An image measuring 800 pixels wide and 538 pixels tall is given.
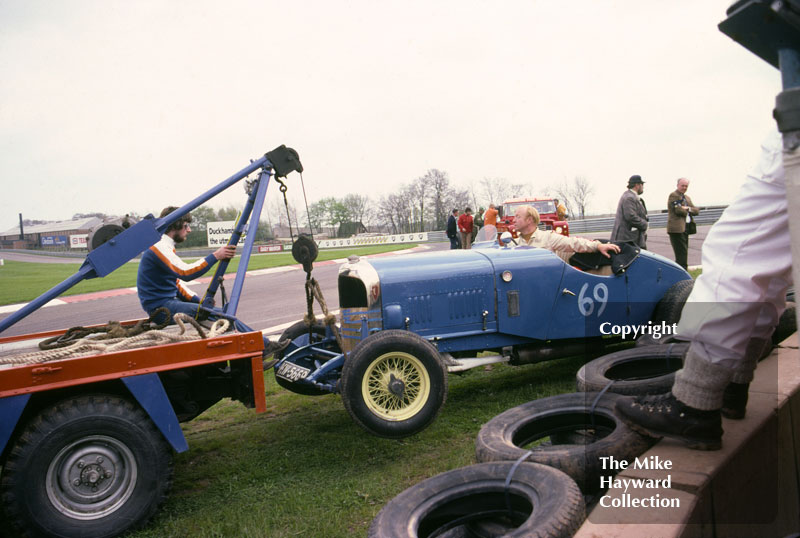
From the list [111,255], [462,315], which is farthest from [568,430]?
[111,255]

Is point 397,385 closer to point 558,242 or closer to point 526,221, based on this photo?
point 558,242

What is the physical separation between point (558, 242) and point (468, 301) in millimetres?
1240

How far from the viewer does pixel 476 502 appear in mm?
2334

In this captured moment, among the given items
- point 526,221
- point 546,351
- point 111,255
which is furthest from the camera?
point 526,221

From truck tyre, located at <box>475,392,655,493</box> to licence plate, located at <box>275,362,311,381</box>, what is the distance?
1.88 meters

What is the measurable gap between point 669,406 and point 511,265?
2743mm

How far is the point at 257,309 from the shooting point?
11719mm

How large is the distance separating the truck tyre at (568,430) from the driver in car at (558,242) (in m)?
2.58

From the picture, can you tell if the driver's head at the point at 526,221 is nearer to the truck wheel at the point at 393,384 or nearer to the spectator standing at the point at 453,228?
the truck wheel at the point at 393,384

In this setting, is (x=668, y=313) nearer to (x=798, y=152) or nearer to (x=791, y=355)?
(x=791, y=355)

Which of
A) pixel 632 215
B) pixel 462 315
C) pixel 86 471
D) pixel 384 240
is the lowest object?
pixel 384 240

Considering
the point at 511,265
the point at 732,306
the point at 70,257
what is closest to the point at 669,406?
the point at 732,306

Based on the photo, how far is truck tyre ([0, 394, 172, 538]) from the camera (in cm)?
290

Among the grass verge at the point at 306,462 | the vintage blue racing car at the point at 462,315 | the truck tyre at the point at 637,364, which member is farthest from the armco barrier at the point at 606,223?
the truck tyre at the point at 637,364
